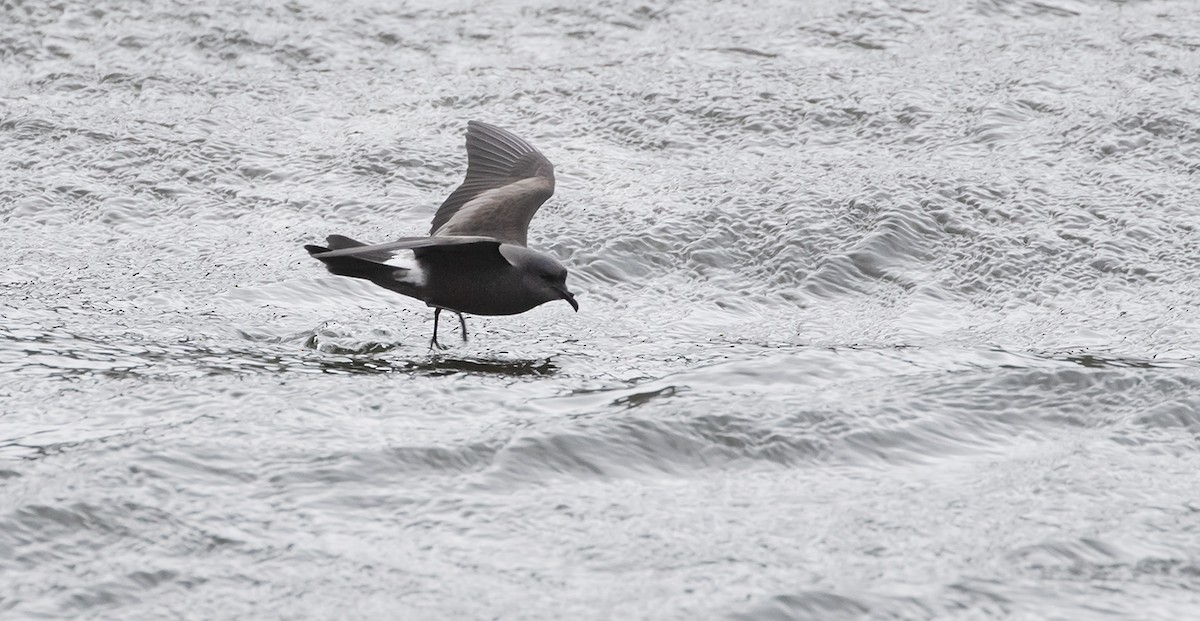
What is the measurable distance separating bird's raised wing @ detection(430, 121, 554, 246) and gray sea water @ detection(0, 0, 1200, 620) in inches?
17.4

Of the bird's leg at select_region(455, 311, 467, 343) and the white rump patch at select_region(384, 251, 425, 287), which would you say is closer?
the white rump patch at select_region(384, 251, 425, 287)

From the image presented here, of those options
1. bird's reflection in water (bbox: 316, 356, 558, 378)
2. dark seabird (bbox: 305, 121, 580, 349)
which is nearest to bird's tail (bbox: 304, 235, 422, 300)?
dark seabird (bbox: 305, 121, 580, 349)

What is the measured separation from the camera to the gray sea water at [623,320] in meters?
4.69

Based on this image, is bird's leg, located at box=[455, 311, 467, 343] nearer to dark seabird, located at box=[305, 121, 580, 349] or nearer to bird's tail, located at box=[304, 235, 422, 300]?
dark seabird, located at box=[305, 121, 580, 349]

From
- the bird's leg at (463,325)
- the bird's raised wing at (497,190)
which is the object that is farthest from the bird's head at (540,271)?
the bird's leg at (463,325)

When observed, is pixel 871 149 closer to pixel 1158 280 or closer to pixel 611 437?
pixel 1158 280

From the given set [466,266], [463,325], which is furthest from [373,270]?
[463,325]

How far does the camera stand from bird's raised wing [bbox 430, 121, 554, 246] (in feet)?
25.4

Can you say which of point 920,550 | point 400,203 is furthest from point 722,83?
point 920,550

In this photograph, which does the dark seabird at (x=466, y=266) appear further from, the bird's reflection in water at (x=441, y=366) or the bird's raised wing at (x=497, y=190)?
the bird's reflection in water at (x=441, y=366)

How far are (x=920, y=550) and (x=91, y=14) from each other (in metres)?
8.40

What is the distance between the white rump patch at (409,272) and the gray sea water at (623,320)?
0.31 meters

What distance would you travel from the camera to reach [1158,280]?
8289mm

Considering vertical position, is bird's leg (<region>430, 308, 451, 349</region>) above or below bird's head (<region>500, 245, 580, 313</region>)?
below
